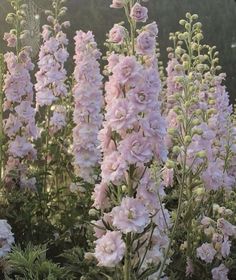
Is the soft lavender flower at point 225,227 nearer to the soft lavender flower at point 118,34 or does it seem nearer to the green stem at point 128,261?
the green stem at point 128,261

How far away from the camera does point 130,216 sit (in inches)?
98.8

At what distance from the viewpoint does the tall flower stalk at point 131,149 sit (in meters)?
2.47

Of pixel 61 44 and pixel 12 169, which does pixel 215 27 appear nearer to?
pixel 61 44

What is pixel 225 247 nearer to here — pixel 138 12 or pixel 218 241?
pixel 218 241

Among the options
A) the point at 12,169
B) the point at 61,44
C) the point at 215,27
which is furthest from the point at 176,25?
the point at 12,169

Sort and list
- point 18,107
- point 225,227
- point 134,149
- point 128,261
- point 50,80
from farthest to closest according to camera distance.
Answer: point 50,80 < point 18,107 < point 225,227 < point 128,261 < point 134,149

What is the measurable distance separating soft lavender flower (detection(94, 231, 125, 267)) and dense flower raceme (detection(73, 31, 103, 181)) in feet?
5.00

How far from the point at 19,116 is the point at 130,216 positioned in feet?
5.63

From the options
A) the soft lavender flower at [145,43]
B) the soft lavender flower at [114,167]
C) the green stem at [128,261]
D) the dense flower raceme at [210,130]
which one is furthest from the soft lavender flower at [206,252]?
the soft lavender flower at [145,43]

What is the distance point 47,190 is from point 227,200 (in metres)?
1.20

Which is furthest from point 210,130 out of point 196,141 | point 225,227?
point 225,227

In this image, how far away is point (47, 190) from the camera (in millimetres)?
4422

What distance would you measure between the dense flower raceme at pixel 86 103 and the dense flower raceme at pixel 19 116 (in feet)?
0.85


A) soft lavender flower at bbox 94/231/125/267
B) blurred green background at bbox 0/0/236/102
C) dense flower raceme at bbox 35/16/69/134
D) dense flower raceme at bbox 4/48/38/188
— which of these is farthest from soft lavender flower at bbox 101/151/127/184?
blurred green background at bbox 0/0/236/102
